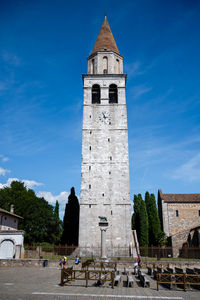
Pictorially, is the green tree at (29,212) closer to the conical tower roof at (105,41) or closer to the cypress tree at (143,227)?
the cypress tree at (143,227)

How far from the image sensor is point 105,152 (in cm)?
3002

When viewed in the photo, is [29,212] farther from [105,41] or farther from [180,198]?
[105,41]

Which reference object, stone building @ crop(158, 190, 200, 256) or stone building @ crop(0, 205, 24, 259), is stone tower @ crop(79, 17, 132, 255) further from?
stone building @ crop(158, 190, 200, 256)

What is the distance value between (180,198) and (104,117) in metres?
18.5

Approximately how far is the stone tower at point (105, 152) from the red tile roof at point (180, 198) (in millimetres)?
13331

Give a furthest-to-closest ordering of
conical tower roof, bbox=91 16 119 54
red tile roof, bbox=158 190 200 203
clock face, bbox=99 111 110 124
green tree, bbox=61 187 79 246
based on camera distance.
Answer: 1. red tile roof, bbox=158 190 200 203
2. conical tower roof, bbox=91 16 119 54
3. green tree, bbox=61 187 79 246
4. clock face, bbox=99 111 110 124

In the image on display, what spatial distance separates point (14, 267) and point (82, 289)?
11.4 meters

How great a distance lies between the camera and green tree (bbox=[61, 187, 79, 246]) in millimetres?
32750

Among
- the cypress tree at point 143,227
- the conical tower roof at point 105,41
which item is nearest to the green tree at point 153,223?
the cypress tree at point 143,227

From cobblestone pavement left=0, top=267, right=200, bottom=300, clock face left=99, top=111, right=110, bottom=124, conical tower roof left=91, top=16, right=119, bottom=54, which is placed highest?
conical tower roof left=91, top=16, right=119, bottom=54

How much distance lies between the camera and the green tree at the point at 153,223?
3488cm

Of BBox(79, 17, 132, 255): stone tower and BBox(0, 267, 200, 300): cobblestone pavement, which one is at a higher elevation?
BBox(79, 17, 132, 255): stone tower

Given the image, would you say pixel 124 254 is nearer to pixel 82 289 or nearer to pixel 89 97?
pixel 82 289

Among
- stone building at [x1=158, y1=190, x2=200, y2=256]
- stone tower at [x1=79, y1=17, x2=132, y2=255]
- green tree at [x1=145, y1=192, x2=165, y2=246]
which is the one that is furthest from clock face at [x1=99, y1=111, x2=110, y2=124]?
stone building at [x1=158, y1=190, x2=200, y2=256]
